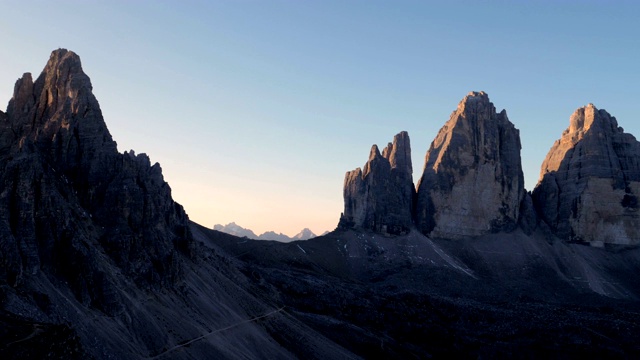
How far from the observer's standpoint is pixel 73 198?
3418 inches

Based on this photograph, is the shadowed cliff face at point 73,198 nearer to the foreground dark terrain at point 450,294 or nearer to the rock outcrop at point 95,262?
the rock outcrop at point 95,262

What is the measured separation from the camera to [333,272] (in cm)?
17125

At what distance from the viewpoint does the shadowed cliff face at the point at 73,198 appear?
72150 mm

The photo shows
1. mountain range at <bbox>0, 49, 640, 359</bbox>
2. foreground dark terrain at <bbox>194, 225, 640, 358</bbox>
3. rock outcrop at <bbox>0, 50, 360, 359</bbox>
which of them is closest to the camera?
rock outcrop at <bbox>0, 50, 360, 359</bbox>

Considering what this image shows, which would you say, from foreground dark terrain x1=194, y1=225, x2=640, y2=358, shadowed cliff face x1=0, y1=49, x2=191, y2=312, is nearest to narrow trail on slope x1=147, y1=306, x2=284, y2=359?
shadowed cliff face x1=0, y1=49, x2=191, y2=312

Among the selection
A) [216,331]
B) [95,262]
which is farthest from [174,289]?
[95,262]

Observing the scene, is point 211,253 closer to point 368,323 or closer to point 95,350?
point 368,323

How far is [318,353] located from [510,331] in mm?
43660

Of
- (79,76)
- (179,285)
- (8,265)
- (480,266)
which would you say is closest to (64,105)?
(79,76)

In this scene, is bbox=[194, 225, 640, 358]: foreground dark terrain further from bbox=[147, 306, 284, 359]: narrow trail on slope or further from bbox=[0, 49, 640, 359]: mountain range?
bbox=[147, 306, 284, 359]: narrow trail on slope

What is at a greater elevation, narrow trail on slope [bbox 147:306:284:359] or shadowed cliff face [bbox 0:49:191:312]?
shadowed cliff face [bbox 0:49:191:312]

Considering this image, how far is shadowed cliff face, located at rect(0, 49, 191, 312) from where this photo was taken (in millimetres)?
72150

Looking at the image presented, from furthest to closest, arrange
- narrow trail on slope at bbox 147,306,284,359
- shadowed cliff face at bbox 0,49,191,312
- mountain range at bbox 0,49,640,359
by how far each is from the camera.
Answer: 1. narrow trail on slope at bbox 147,306,284,359
2. shadowed cliff face at bbox 0,49,191,312
3. mountain range at bbox 0,49,640,359

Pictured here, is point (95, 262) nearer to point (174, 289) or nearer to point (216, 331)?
point (174, 289)
